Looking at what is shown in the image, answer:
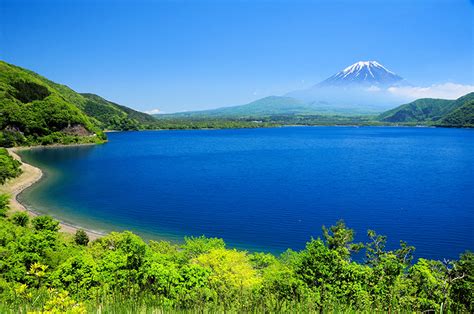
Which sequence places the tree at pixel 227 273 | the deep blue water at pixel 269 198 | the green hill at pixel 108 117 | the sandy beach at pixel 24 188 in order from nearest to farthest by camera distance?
the tree at pixel 227 273, the sandy beach at pixel 24 188, the deep blue water at pixel 269 198, the green hill at pixel 108 117

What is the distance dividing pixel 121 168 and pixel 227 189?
2186 cm

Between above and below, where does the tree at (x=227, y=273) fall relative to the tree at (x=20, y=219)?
above

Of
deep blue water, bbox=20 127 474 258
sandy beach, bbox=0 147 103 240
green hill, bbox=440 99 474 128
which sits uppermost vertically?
green hill, bbox=440 99 474 128

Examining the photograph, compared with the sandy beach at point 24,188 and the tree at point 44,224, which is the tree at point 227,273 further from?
the sandy beach at point 24,188

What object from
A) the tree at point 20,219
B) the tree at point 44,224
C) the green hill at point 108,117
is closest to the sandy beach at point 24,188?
the tree at point 20,219

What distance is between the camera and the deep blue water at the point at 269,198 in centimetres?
2298

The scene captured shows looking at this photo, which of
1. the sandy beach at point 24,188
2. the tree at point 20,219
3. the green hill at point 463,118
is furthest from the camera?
the green hill at point 463,118

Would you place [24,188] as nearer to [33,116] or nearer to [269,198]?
[269,198]

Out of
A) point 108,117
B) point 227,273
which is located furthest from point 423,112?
point 227,273

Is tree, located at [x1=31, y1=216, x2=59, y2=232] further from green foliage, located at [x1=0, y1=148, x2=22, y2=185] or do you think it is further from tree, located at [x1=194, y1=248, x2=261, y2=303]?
green foliage, located at [x1=0, y1=148, x2=22, y2=185]

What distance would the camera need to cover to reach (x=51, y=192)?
34.1 metres

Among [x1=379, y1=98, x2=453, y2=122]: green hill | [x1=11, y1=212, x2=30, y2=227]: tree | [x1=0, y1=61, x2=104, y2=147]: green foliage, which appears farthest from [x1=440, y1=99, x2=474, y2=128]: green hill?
[x1=11, y1=212, x2=30, y2=227]: tree

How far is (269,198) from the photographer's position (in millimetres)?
31719

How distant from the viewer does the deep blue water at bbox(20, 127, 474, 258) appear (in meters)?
23.0
